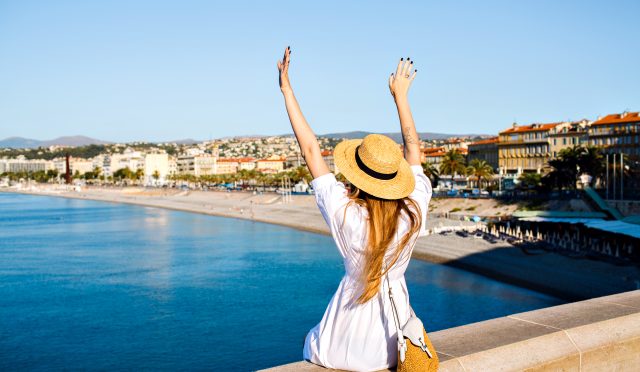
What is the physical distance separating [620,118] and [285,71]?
74.1m

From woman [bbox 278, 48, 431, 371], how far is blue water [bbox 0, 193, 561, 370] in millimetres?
16638

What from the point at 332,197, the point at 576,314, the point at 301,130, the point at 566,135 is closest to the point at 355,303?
the point at 332,197

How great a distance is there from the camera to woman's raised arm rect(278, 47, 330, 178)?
8.98 feet

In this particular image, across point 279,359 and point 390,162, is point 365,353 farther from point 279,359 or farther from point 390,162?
point 279,359

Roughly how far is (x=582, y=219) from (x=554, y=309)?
3547 centimetres

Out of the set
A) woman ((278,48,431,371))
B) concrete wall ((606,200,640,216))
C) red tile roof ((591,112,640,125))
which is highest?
red tile roof ((591,112,640,125))

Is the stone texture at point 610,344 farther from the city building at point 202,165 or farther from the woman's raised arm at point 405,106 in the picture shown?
the city building at point 202,165

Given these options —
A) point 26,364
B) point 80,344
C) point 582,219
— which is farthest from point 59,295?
point 582,219

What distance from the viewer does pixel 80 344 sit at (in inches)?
861

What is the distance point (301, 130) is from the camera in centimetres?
283

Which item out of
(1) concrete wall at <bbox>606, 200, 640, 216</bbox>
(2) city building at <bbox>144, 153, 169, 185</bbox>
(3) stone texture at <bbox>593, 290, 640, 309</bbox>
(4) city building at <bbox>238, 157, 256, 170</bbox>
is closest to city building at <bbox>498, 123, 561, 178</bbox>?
(1) concrete wall at <bbox>606, 200, 640, 216</bbox>

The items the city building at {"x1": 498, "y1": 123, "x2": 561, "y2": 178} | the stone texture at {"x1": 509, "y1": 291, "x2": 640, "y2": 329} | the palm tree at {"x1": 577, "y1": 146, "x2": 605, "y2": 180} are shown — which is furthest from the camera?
the city building at {"x1": 498, "y1": 123, "x2": 561, "y2": 178}

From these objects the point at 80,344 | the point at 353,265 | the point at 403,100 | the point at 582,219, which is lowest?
the point at 80,344

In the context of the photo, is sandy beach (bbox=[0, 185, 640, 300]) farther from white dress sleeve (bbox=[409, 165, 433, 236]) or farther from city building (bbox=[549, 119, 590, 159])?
white dress sleeve (bbox=[409, 165, 433, 236])
